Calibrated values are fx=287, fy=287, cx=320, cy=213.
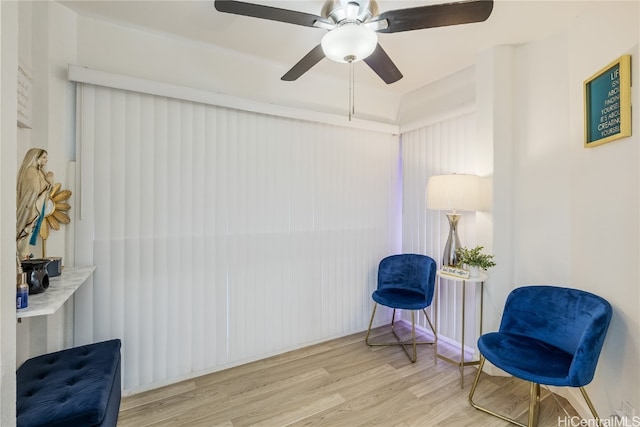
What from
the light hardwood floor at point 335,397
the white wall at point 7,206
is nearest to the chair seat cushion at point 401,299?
the light hardwood floor at point 335,397

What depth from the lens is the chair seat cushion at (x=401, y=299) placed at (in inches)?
96.0

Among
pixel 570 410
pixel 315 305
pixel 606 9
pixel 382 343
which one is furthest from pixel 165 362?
pixel 606 9

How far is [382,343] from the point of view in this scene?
9.20ft

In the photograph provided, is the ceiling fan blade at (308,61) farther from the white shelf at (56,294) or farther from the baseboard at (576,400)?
the baseboard at (576,400)

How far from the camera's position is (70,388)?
135 centimetres

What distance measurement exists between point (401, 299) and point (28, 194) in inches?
102

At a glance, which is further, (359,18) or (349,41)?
(359,18)

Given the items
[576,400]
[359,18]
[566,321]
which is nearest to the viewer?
[359,18]

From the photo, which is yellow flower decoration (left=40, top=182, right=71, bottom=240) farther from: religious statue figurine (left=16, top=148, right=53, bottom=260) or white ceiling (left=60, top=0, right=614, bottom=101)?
white ceiling (left=60, top=0, right=614, bottom=101)

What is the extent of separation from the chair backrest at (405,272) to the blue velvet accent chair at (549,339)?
0.83 meters

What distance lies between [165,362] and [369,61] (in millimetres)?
2546

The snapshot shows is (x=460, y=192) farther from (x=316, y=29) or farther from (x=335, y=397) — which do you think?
(x=335, y=397)

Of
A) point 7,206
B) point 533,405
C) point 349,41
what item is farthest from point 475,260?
point 7,206

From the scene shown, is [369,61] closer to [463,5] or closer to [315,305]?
[463,5]
